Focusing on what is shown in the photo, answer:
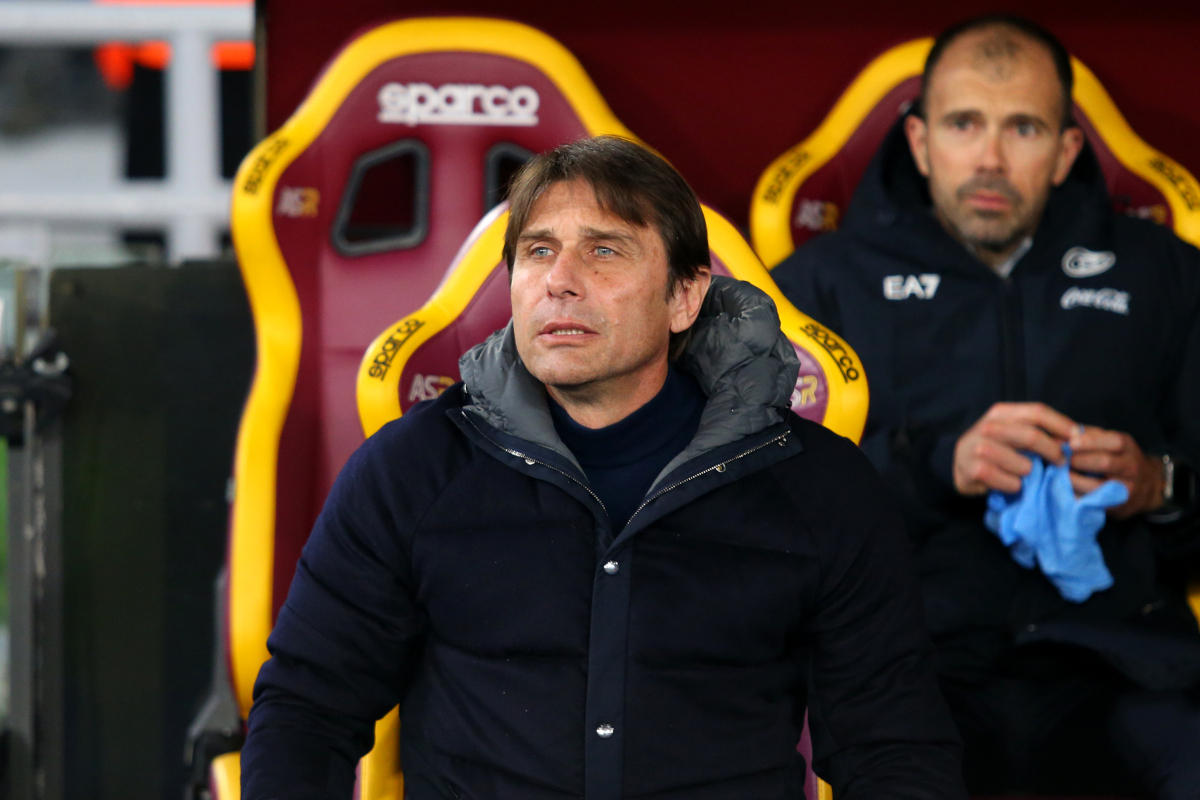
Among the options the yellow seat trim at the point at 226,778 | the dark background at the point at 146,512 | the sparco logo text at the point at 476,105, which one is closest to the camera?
the yellow seat trim at the point at 226,778

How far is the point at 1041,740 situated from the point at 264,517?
41.4 inches

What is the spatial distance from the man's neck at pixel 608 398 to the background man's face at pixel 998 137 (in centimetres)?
81

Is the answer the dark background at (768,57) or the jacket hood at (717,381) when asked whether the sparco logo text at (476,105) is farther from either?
the jacket hood at (717,381)

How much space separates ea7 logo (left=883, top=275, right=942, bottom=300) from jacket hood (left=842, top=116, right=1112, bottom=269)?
3cm

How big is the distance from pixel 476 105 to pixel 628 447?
0.94 m

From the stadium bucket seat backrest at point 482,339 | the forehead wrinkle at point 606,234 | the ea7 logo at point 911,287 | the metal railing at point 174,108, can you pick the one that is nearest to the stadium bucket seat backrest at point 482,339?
the stadium bucket seat backrest at point 482,339

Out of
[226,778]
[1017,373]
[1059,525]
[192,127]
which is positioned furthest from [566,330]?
[192,127]

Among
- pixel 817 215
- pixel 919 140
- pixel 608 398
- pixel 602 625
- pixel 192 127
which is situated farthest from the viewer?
pixel 192 127

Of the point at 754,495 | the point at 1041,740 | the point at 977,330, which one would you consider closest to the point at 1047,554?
the point at 1041,740

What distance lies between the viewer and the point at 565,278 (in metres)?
1.13

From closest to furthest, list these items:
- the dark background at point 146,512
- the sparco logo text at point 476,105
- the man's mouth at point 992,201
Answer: the man's mouth at point 992,201 < the sparco logo text at point 476,105 < the dark background at point 146,512

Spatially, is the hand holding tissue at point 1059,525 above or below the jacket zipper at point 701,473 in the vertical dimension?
below

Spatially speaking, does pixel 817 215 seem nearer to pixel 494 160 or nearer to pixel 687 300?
pixel 494 160

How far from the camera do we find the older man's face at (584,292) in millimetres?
1133
